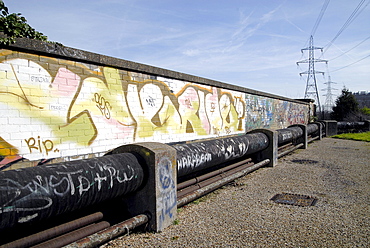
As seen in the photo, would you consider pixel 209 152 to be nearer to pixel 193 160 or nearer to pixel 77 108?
pixel 193 160

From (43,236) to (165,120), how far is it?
16.4 ft

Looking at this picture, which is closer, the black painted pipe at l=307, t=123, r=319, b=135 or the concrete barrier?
the concrete barrier

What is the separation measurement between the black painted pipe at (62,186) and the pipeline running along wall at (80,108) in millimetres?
1618

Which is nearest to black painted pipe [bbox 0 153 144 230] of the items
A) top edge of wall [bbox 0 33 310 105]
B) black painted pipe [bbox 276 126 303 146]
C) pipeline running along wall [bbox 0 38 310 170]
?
pipeline running along wall [bbox 0 38 310 170]

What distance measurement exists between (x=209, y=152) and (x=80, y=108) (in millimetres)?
2377

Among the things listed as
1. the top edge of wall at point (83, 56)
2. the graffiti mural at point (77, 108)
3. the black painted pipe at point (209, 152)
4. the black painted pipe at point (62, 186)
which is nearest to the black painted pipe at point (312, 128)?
the black painted pipe at point (209, 152)

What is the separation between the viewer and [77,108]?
210 inches

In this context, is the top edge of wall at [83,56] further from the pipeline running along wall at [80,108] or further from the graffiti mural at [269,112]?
the graffiti mural at [269,112]

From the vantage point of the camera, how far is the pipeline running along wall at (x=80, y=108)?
435 centimetres

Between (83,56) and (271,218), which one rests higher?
(83,56)

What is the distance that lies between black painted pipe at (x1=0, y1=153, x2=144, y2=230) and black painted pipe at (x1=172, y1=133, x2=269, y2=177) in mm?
1252

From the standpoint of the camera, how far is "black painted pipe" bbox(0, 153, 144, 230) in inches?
98.9

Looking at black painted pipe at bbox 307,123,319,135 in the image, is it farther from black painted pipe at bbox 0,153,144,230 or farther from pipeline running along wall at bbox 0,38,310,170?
black painted pipe at bbox 0,153,144,230

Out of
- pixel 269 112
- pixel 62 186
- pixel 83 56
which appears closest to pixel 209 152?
pixel 83 56
